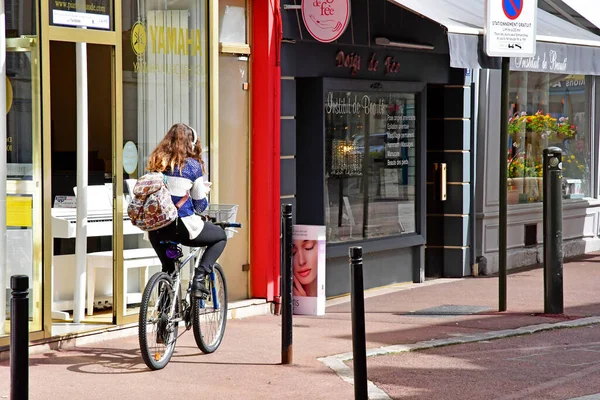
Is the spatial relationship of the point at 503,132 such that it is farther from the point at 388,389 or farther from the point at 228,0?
the point at 388,389

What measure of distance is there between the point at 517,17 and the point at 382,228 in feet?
11.1

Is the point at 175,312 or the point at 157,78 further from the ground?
the point at 157,78

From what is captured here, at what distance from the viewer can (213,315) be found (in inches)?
Answer: 324

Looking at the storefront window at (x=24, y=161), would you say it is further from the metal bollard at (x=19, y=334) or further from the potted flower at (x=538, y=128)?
the potted flower at (x=538, y=128)

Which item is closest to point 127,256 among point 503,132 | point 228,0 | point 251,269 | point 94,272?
point 94,272

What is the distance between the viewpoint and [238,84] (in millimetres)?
10203

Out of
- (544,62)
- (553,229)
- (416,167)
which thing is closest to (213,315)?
(553,229)

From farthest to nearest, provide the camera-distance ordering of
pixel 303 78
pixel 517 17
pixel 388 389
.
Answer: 1. pixel 303 78
2. pixel 517 17
3. pixel 388 389

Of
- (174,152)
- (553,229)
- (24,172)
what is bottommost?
(553,229)

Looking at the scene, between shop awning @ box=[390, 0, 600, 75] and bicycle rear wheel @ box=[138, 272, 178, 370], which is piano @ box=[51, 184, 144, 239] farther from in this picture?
shop awning @ box=[390, 0, 600, 75]

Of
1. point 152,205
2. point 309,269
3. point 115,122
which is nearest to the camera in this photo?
point 152,205

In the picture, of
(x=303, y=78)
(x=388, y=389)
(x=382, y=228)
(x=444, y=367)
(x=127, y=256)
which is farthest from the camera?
(x=382, y=228)

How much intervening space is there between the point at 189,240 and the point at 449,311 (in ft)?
11.7

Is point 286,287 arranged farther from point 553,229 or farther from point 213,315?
point 553,229
